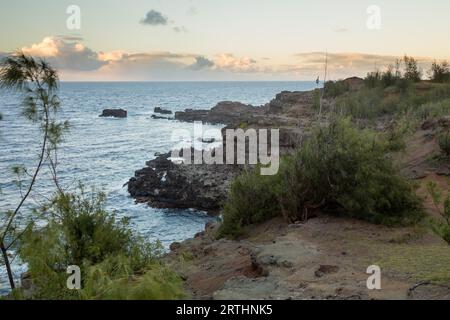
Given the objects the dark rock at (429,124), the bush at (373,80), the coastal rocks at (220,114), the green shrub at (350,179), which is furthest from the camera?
the coastal rocks at (220,114)

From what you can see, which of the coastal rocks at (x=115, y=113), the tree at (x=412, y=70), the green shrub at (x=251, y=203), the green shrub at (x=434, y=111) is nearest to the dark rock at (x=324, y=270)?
the green shrub at (x=251, y=203)

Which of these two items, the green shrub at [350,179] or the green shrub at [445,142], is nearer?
the green shrub at [350,179]

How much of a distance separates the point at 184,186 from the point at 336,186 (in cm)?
1838

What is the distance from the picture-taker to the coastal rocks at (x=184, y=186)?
28.5 meters

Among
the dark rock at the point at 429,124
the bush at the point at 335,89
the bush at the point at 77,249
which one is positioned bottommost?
the bush at the point at 77,249

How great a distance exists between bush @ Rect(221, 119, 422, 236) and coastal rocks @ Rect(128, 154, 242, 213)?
1252 cm

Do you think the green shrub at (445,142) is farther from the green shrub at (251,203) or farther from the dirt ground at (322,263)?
the green shrub at (251,203)

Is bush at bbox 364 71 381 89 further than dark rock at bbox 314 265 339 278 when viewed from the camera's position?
Yes

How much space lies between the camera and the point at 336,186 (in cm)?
1264

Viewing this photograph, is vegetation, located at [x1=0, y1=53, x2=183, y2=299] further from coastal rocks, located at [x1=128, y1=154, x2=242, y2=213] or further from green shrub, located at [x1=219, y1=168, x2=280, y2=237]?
coastal rocks, located at [x1=128, y1=154, x2=242, y2=213]

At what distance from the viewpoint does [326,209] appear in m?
13.1

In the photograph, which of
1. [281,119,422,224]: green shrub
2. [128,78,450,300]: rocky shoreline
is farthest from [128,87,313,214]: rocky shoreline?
[128,78,450,300]: rocky shoreline

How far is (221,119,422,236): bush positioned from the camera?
1227cm

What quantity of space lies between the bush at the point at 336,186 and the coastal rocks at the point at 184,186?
12.5m
